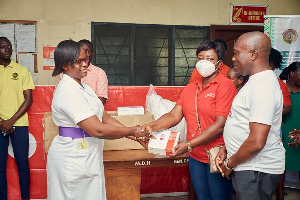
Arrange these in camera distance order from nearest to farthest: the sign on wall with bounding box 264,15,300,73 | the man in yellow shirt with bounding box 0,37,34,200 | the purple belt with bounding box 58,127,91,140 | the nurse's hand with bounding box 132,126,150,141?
1. the purple belt with bounding box 58,127,91,140
2. the nurse's hand with bounding box 132,126,150,141
3. the man in yellow shirt with bounding box 0,37,34,200
4. the sign on wall with bounding box 264,15,300,73

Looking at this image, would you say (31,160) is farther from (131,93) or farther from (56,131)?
(131,93)

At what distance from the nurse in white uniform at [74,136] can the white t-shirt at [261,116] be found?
73cm

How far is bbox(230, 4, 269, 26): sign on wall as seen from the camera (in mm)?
5504

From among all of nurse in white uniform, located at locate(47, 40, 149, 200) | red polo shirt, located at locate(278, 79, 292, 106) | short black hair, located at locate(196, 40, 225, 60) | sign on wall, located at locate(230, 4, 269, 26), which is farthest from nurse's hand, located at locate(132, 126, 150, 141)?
sign on wall, located at locate(230, 4, 269, 26)

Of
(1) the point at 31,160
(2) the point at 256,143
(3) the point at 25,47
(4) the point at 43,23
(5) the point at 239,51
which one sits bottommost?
(1) the point at 31,160

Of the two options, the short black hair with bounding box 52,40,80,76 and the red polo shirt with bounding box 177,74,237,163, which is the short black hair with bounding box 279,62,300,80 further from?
the short black hair with bounding box 52,40,80,76

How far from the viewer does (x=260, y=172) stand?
1710 millimetres

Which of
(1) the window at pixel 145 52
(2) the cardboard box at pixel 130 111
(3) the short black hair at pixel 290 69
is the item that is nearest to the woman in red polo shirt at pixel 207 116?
(2) the cardboard box at pixel 130 111

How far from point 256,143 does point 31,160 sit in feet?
8.46

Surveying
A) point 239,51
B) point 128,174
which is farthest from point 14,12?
point 239,51

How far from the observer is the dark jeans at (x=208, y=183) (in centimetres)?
214

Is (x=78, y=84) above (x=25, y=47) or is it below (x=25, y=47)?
below

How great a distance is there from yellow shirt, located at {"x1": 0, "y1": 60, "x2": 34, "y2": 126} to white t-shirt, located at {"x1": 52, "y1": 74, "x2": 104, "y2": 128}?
58.8 inches

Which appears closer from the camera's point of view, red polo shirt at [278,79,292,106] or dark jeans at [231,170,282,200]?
dark jeans at [231,170,282,200]
